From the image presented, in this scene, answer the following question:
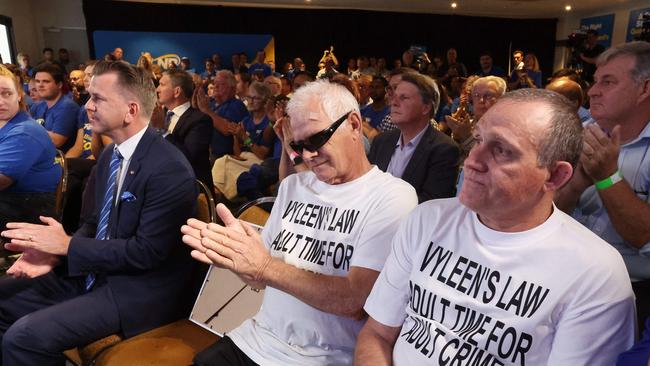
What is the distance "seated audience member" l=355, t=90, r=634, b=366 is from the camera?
1.00m

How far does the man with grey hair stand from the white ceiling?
13.2 metres

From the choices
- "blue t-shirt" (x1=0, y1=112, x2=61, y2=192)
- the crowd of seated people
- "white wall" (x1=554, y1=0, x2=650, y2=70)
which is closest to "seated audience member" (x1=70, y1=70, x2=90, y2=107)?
"blue t-shirt" (x1=0, y1=112, x2=61, y2=192)

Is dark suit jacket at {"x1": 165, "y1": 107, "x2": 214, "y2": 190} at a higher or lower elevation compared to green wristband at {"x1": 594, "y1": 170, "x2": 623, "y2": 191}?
lower

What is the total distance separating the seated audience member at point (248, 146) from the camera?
13.2 feet

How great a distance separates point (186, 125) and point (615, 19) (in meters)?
14.6

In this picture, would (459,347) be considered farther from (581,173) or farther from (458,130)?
(458,130)

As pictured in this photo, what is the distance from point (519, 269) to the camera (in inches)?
42.4

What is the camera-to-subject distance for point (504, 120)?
1.08m

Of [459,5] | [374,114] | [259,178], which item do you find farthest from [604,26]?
[259,178]

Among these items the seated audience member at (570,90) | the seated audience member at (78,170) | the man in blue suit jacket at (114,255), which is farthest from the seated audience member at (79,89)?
the seated audience member at (570,90)

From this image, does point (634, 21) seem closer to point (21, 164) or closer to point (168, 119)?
point (168, 119)

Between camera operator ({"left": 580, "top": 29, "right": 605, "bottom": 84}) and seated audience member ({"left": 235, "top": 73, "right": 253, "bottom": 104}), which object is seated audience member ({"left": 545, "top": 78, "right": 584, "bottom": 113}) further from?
seated audience member ({"left": 235, "top": 73, "right": 253, "bottom": 104})

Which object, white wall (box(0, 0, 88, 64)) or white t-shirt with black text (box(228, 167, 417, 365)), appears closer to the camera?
white t-shirt with black text (box(228, 167, 417, 365))

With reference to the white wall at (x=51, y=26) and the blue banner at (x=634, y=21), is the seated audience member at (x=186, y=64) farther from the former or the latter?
the blue banner at (x=634, y=21)
